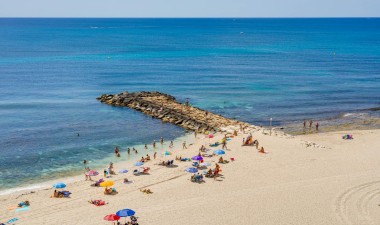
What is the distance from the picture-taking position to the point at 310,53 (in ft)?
413

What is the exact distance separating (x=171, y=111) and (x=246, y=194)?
26.5 m

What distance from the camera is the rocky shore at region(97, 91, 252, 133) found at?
48.2 metres

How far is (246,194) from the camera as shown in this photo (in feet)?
92.9

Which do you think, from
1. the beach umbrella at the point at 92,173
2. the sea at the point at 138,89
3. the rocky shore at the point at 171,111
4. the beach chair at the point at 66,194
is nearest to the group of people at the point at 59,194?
the beach chair at the point at 66,194

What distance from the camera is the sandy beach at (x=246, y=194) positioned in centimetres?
2509

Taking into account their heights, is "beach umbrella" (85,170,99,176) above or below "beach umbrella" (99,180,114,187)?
below

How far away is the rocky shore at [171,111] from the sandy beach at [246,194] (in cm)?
1007

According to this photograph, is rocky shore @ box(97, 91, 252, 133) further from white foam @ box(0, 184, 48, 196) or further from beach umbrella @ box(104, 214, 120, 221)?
beach umbrella @ box(104, 214, 120, 221)

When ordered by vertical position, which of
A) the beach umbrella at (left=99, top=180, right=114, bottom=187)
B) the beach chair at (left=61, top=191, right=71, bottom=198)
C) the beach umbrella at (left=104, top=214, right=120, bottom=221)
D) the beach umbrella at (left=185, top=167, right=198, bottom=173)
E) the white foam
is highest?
the beach umbrella at (left=185, top=167, right=198, bottom=173)

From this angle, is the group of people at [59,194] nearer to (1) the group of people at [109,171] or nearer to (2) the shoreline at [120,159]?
(2) the shoreline at [120,159]

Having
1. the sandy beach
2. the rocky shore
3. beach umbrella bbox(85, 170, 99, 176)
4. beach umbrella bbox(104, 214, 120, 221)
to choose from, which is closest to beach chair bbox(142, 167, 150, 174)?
the sandy beach

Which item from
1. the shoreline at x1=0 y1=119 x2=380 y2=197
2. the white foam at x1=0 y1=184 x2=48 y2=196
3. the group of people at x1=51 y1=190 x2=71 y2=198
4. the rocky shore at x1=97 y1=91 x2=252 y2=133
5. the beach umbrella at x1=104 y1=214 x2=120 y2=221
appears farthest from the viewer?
the rocky shore at x1=97 y1=91 x2=252 y2=133

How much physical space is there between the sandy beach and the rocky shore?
1007cm

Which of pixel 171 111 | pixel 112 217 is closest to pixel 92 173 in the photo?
pixel 112 217
